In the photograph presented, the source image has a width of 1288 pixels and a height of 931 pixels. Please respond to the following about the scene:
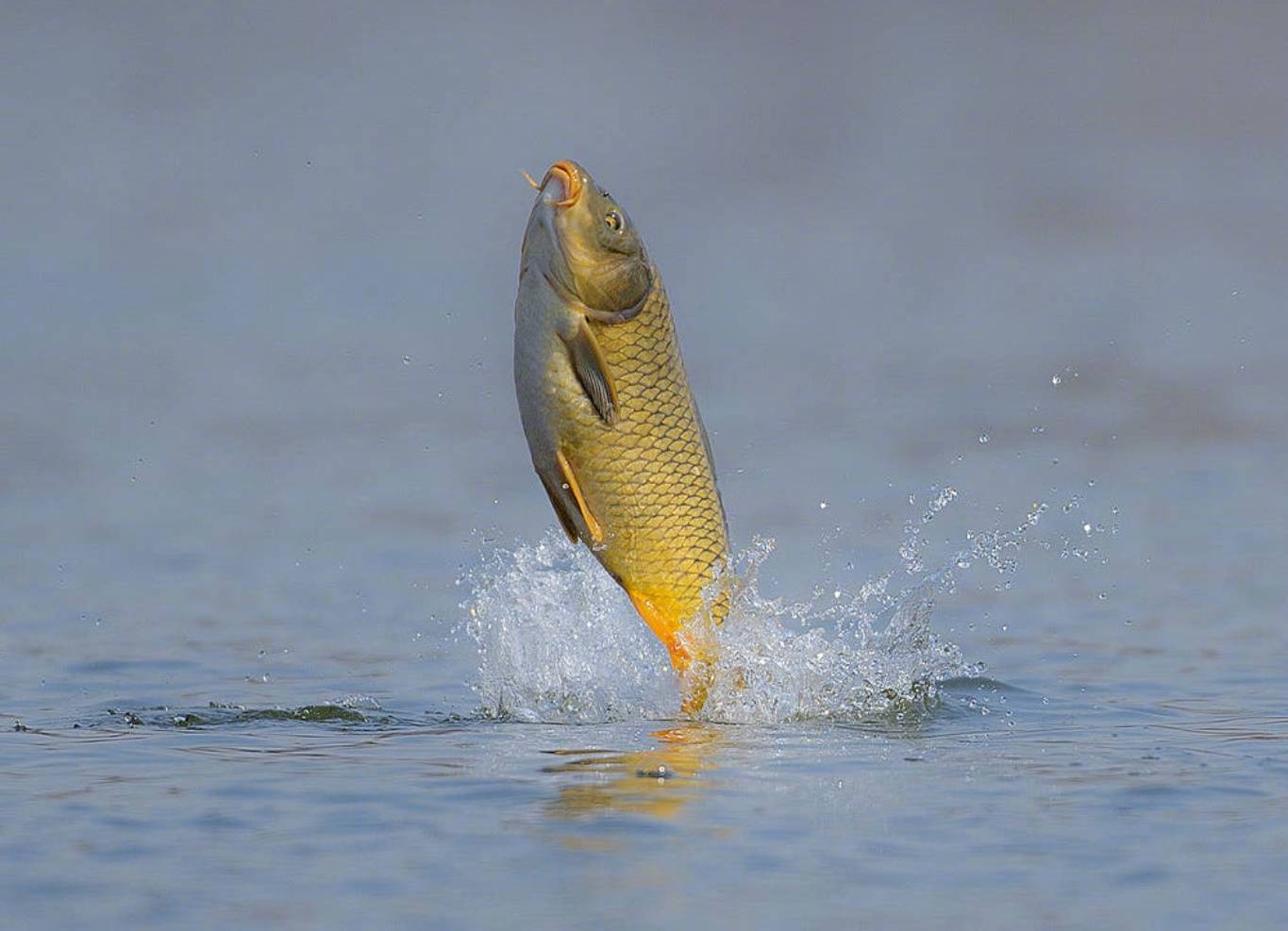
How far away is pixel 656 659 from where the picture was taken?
7.76 meters

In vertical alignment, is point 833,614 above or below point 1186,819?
above

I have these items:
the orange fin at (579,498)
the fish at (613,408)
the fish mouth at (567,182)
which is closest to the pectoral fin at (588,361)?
the fish at (613,408)

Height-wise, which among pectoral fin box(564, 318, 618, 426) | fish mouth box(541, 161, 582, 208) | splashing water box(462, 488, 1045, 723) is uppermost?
fish mouth box(541, 161, 582, 208)

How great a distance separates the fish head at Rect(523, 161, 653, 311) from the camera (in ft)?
20.3

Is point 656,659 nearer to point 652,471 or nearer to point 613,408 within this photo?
point 652,471

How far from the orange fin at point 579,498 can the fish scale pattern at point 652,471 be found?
18 millimetres

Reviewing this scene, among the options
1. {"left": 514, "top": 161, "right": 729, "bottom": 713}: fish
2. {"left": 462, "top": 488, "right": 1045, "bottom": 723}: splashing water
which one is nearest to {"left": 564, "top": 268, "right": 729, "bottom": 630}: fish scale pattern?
{"left": 514, "top": 161, "right": 729, "bottom": 713}: fish

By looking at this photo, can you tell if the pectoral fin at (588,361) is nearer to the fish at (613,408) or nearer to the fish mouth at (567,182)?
the fish at (613,408)

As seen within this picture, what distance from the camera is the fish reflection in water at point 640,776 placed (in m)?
5.84

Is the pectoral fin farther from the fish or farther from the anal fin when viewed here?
the anal fin

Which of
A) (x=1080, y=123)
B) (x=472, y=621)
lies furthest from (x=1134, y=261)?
(x=472, y=621)

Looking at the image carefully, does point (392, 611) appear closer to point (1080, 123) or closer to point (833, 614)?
point (833, 614)

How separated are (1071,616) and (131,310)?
30.1ft

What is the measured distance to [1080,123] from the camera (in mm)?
25469
